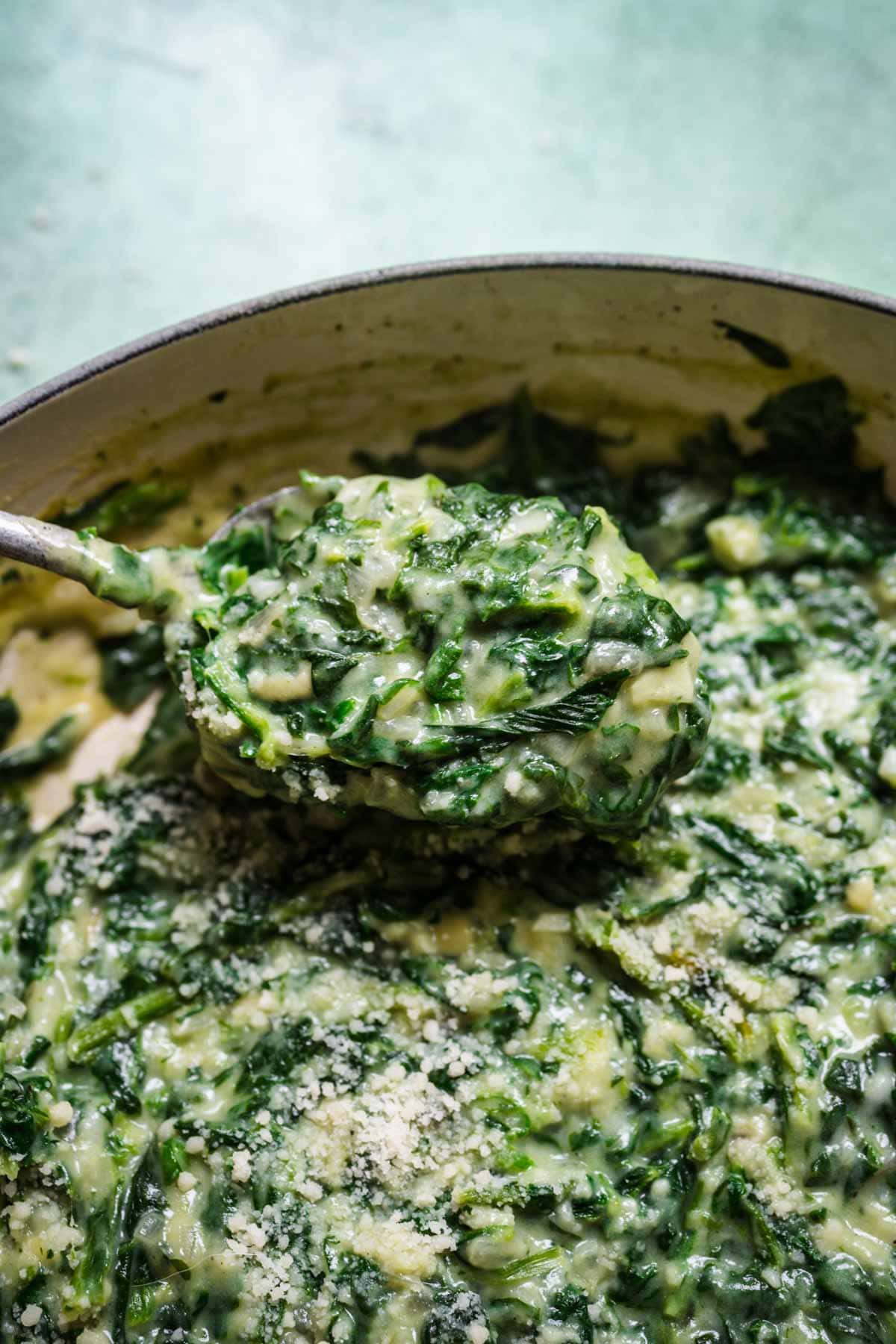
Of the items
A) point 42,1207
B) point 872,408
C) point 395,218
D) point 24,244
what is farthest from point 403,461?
point 42,1207

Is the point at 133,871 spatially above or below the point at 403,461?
below

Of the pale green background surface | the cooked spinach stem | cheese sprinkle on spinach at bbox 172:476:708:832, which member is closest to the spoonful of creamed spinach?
cheese sprinkle on spinach at bbox 172:476:708:832

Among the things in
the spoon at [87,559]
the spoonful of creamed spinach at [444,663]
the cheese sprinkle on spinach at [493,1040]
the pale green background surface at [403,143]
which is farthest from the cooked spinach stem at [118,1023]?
the pale green background surface at [403,143]

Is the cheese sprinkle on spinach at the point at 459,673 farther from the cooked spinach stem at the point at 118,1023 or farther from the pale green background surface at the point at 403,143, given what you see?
the pale green background surface at the point at 403,143

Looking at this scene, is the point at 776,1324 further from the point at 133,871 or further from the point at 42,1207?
the point at 133,871

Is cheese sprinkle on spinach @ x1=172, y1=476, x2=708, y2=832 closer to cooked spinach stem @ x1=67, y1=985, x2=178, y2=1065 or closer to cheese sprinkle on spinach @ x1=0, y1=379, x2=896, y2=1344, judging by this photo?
cheese sprinkle on spinach @ x1=0, y1=379, x2=896, y2=1344

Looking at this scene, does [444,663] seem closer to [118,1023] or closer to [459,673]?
[459,673]
